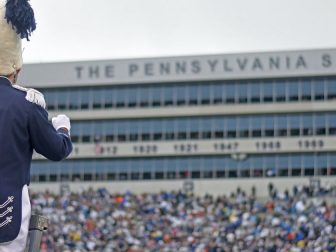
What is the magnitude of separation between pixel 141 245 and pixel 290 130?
14.0m

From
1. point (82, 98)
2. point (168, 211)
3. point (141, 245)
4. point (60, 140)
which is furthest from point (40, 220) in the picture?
point (82, 98)

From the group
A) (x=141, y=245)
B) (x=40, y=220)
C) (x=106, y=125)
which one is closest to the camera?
(x=40, y=220)

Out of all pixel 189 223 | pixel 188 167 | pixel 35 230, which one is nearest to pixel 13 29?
pixel 35 230

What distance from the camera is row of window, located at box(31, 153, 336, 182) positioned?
3894 cm

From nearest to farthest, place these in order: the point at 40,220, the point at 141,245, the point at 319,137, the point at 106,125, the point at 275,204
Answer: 1. the point at 40,220
2. the point at 141,245
3. the point at 275,204
4. the point at 319,137
5. the point at 106,125

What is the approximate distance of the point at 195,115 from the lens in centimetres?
4109

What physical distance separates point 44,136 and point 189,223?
26.6 meters

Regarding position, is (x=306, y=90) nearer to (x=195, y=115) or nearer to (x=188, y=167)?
(x=195, y=115)

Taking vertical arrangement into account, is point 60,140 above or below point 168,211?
above

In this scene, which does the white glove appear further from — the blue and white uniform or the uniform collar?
the uniform collar

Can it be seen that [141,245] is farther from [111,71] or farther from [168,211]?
[111,71]

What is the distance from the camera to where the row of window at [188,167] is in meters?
38.9

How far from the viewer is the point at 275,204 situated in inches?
1257

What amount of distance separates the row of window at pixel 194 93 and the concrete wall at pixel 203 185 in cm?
401
